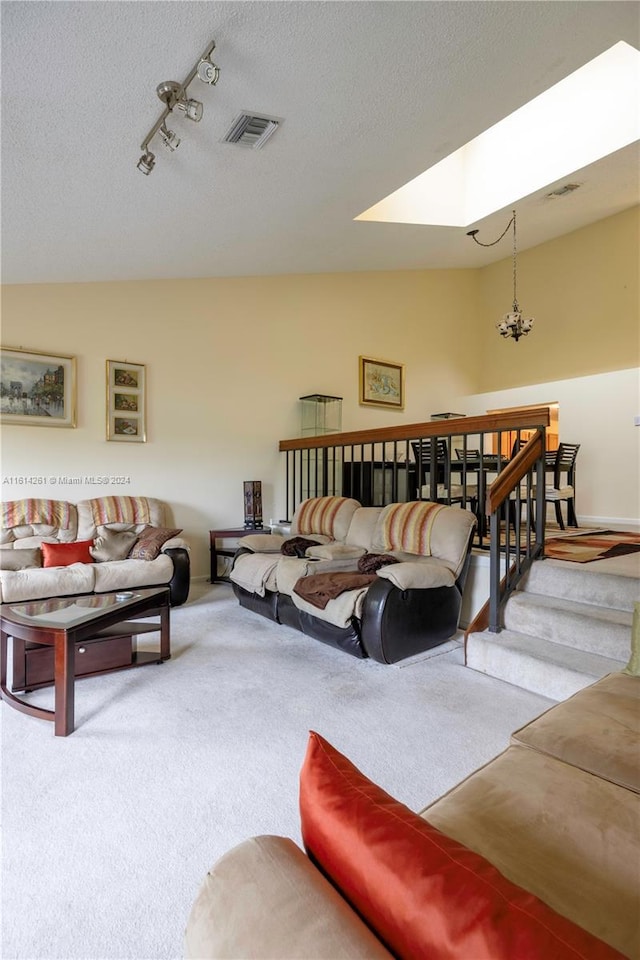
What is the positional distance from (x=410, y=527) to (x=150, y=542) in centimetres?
220

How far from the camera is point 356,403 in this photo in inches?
260

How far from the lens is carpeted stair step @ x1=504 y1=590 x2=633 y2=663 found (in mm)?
2605

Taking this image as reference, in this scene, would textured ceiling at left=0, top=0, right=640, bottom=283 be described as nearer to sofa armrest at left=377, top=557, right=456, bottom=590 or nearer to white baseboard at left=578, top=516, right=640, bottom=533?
sofa armrest at left=377, top=557, right=456, bottom=590

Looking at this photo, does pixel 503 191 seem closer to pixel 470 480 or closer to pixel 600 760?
pixel 470 480

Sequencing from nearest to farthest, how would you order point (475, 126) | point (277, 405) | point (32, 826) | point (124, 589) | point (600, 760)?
point (600, 760) → point (32, 826) → point (475, 126) → point (124, 589) → point (277, 405)

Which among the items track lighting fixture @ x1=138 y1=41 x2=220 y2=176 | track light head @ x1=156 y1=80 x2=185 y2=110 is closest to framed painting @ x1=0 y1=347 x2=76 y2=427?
track lighting fixture @ x1=138 y1=41 x2=220 y2=176

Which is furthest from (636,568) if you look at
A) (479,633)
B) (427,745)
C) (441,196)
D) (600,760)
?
(441,196)

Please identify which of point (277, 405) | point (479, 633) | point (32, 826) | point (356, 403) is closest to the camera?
point (32, 826)

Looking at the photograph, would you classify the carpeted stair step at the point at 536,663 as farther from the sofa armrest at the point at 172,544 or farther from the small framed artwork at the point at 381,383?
the small framed artwork at the point at 381,383

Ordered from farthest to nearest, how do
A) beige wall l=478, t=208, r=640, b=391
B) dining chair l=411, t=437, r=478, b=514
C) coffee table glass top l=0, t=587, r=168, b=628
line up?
beige wall l=478, t=208, r=640, b=391, dining chair l=411, t=437, r=478, b=514, coffee table glass top l=0, t=587, r=168, b=628

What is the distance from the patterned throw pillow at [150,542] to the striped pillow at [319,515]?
112cm

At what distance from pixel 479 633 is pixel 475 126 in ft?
10.6

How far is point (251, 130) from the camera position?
111 inches

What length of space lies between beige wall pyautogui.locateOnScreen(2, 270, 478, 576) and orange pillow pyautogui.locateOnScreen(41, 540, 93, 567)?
0.73 metres
